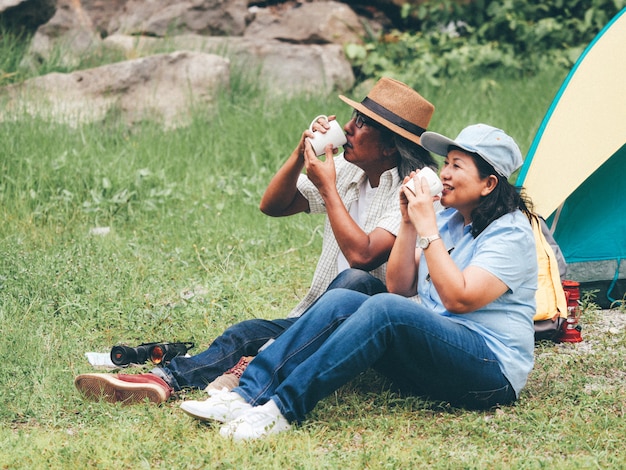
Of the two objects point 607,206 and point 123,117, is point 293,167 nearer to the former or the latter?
point 607,206

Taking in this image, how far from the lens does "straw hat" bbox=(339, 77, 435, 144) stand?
12.0 ft

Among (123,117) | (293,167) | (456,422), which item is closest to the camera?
(456,422)

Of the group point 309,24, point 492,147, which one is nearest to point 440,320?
point 492,147

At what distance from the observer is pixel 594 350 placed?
4.03m

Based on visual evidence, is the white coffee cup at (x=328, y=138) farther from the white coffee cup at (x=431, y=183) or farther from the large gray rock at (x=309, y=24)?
the large gray rock at (x=309, y=24)

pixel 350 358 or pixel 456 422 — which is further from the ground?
pixel 350 358

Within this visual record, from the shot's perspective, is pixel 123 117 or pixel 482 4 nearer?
pixel 123 117

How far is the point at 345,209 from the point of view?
3.55 m

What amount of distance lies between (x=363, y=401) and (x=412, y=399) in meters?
0.19

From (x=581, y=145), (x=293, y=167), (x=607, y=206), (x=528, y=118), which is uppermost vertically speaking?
(x=293, y=167)

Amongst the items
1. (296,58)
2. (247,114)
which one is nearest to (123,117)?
(247,114)

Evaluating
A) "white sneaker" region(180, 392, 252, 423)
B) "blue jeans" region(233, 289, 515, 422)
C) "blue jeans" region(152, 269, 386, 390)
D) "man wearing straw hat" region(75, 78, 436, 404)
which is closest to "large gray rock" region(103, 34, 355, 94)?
"man wearing straw hat" region(75, 78, 436, 404)

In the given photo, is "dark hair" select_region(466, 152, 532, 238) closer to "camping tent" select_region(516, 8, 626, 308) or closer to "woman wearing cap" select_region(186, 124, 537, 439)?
"woman wearing cap" select_region(186, 124, 537, 439)

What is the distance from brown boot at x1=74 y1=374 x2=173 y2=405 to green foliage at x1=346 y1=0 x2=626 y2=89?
5949mm
